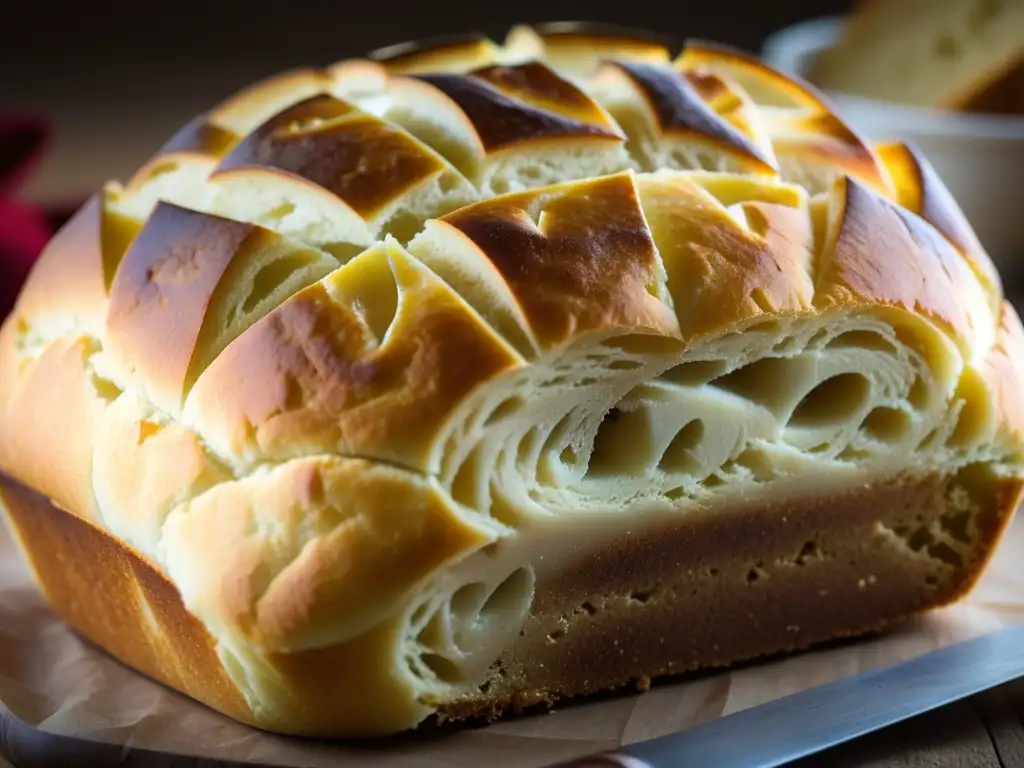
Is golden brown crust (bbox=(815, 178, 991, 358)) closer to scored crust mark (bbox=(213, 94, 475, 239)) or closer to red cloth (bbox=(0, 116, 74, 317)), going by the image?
scored crust mark (bbox=(213, 94, 475, 239))

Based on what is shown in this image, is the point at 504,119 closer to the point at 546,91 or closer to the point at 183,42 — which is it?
the point at 546,91

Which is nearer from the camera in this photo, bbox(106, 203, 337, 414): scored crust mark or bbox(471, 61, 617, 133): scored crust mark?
bbox(106, 203, 337, 414): scored crust mark

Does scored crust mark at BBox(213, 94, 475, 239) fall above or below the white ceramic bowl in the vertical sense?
above

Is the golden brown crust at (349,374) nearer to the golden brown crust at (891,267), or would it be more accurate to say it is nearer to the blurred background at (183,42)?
the golden brown crust at (891,267)

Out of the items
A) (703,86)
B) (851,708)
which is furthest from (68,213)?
(851,708)

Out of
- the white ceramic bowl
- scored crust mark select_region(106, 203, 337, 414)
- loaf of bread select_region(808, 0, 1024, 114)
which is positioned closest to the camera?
scored crust mark select_region(106, 203, 337, 414)

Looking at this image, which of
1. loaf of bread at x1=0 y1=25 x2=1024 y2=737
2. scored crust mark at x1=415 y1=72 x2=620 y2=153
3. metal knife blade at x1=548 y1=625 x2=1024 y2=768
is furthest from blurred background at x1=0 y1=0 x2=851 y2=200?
metal knife blade at x1=548 y1=625 x2=1024 y2=768
